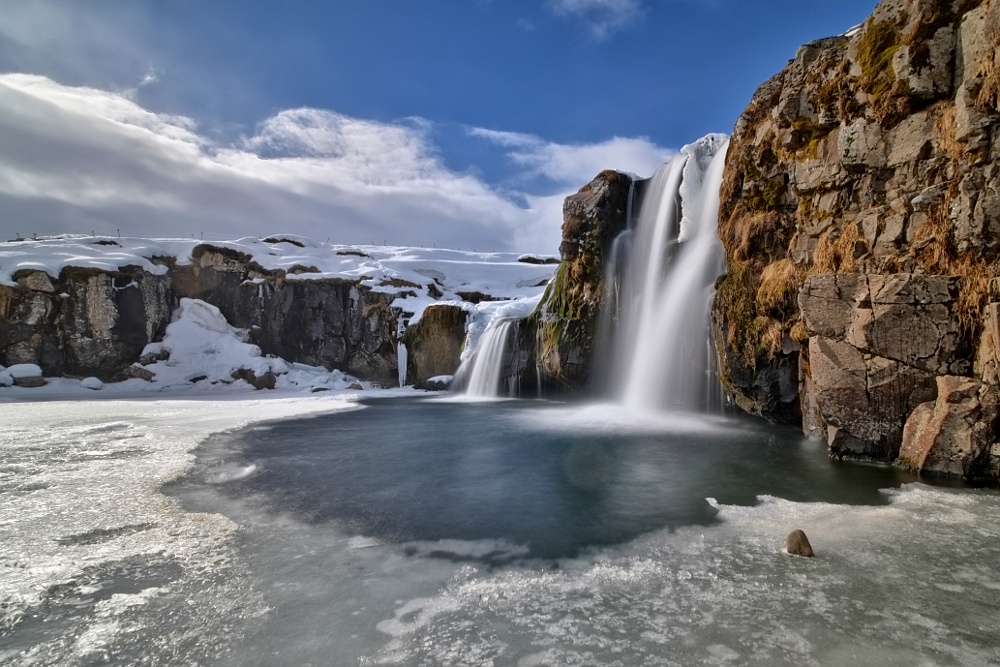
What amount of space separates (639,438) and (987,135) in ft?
26.8

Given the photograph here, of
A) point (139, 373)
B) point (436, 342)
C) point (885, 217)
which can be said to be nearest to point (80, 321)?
point (139, 373)

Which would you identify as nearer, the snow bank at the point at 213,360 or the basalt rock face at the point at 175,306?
the basalt rock face at the point at 175,306

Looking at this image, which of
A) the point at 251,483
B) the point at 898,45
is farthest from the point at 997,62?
the point at 251,483

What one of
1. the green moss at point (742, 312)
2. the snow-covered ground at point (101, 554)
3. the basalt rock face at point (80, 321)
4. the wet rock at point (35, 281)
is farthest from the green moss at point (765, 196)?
the wet rock at point (35, 281)

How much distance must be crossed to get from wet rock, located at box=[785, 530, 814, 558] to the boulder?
4.46 metres

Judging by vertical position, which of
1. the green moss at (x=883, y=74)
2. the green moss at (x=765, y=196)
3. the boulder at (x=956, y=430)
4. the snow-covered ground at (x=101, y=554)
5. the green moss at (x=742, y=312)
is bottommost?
the snow-covered ground at (x=101, y=554)

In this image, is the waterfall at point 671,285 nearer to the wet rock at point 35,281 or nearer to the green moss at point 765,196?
the green moss at point 765,196

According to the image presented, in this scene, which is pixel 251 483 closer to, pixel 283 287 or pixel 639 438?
pixel 639 438

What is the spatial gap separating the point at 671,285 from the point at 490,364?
1089cm

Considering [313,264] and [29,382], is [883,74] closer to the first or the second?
[313,264]

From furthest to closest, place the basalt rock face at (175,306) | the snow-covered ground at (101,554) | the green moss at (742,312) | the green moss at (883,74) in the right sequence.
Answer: the basalt rock face at (175,306)
the green moss at (742,312)
the green moss at (883,74)
the snow-covered ground at (101,554)

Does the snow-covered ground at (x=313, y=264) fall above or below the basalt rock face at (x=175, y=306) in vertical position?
above

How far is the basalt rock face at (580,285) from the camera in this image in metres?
21.4

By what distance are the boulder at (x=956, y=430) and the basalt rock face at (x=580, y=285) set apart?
44.7ft
